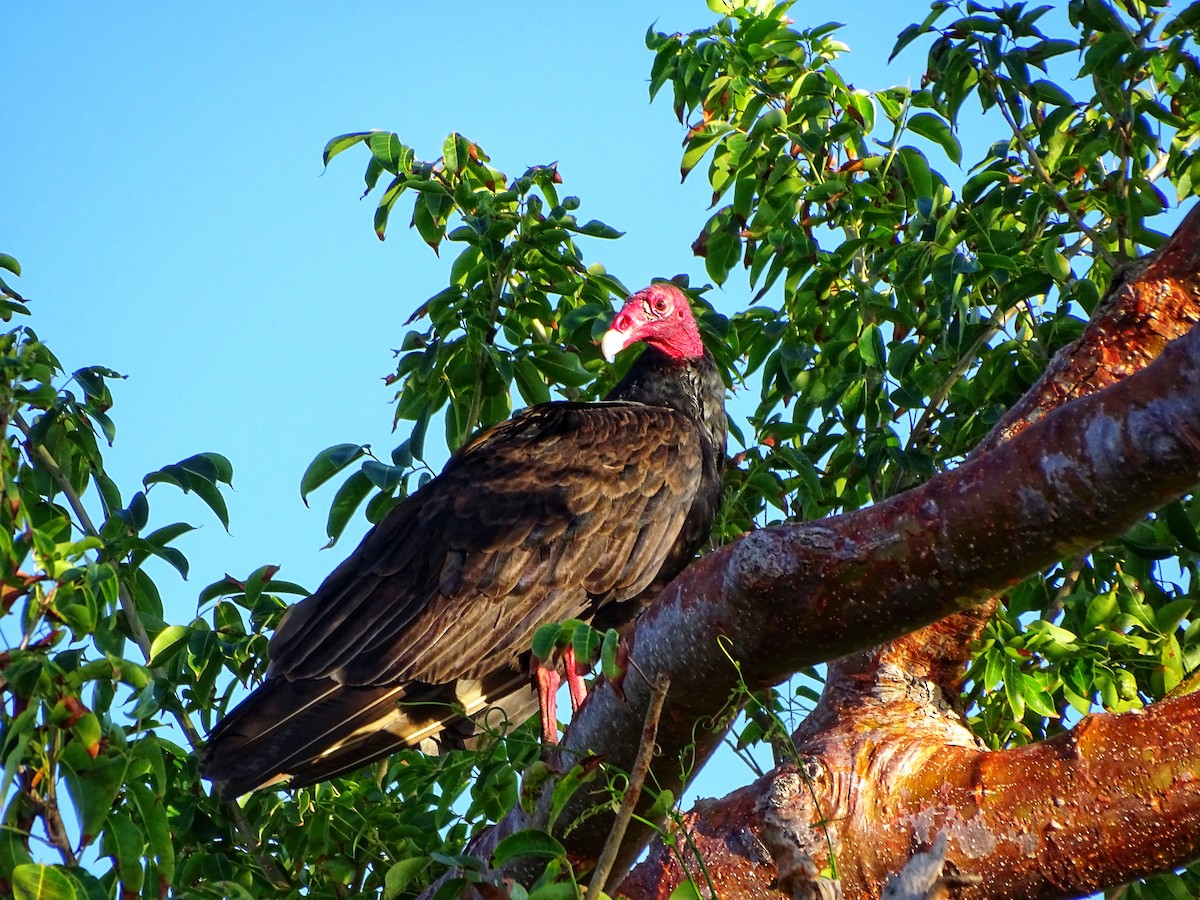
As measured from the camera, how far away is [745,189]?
4.01 metres

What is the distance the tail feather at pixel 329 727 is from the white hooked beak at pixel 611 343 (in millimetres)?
1044

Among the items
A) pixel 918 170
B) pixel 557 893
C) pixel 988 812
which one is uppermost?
pixel 918 170

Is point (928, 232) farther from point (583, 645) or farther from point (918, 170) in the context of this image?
point (583, 645)

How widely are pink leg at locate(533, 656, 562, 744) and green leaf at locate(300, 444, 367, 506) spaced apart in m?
0.94

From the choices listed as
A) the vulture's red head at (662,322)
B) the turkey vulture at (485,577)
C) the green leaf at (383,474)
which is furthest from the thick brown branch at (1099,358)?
the vulture's red head at (662,322)

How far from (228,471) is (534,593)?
50.0 inches

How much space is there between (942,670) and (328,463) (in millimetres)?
1651

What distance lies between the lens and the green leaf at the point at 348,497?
12.0 ft

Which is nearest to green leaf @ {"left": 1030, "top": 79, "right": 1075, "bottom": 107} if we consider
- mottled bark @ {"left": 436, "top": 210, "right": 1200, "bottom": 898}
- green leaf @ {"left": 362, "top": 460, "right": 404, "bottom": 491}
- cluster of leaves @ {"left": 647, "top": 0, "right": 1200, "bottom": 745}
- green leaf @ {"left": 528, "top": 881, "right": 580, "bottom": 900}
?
cluster of leaves @ {"left": 647, "top": 0, "right": 1200, "bottom": 745}

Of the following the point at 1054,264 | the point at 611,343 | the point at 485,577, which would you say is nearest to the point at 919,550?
the point at 1054,264

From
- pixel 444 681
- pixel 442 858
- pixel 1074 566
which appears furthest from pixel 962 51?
pixel 442 858

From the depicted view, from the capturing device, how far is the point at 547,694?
421cm

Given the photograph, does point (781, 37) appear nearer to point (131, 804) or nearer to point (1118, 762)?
point (1118, 762)

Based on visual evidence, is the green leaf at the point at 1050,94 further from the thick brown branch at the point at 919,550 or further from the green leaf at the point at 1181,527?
the thick brown branch at the point at 919,550
